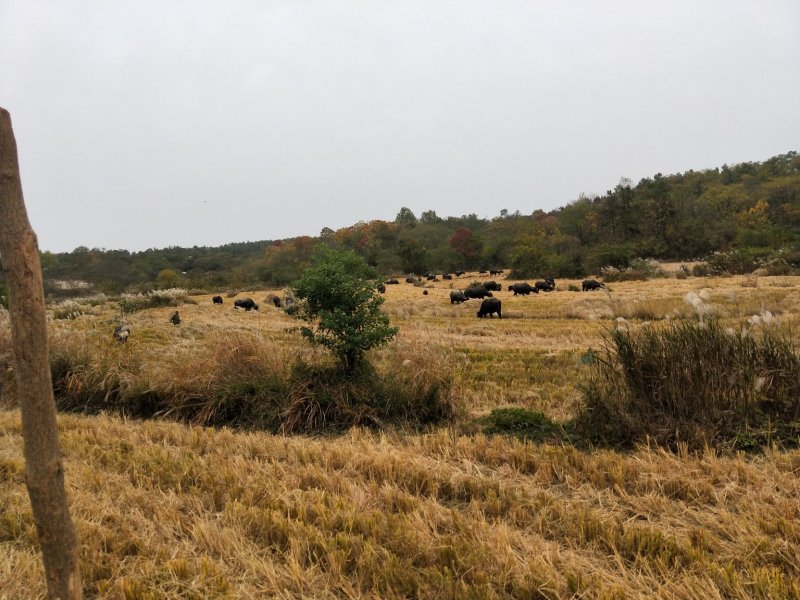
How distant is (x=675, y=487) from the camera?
13.0ft

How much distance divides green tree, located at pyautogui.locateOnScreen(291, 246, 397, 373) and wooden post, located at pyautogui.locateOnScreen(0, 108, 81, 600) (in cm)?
498

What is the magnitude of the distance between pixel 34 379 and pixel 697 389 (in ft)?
19.6

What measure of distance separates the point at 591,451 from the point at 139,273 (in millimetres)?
68909

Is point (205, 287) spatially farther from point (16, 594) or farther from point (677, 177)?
point (677, 177)

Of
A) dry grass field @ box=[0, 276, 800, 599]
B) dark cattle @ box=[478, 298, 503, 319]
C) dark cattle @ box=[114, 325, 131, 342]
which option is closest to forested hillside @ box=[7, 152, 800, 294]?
dark cattle @ box=[478, 298, 503, 319]

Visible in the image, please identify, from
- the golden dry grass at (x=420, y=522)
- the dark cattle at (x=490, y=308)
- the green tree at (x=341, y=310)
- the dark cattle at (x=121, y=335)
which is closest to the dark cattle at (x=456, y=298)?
the dark cattle at (x=490, y=308)

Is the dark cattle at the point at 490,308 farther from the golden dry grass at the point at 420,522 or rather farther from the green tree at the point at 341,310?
the golden dry grass at the point at 420,522

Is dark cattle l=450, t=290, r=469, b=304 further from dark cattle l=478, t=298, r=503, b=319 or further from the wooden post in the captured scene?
the wooden post

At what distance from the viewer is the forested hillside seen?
51.5 m

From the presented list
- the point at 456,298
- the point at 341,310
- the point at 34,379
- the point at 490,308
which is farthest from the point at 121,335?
the point at 456,298

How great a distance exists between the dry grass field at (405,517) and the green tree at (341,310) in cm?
154

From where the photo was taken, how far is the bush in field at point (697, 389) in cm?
504

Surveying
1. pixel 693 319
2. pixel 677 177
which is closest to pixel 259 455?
pixel 693 319

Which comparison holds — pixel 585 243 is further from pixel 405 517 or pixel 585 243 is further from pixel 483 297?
pixel 405 517
